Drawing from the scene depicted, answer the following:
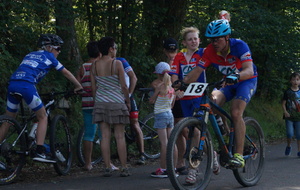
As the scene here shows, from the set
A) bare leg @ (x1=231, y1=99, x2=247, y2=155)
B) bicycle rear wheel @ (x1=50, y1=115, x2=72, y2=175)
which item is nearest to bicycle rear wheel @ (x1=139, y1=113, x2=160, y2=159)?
bicycle rear wheel @ (x1=50, y1=115, x2=72, y2=175)

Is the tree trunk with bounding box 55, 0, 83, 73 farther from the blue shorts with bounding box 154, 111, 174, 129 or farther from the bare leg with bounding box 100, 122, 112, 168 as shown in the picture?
the blue shorts with bounding box 154, 111, 174, 129

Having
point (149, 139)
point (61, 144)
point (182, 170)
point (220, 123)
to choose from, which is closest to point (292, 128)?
point (149, 139)

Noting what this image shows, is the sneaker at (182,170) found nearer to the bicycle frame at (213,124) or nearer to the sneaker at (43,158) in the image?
the bicycle frame at (213,124)

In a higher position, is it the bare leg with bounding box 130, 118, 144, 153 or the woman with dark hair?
the woman with dark hair

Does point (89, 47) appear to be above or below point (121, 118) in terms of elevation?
above

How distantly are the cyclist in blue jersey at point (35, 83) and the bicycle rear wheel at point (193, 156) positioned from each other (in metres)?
2.35

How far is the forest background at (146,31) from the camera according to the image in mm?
10367

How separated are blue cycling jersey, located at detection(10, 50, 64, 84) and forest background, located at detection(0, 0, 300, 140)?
1.14 meters

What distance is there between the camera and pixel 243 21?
1577 centimetres

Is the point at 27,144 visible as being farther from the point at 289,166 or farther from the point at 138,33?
the point at 138,33

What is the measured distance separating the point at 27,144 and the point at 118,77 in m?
1.63

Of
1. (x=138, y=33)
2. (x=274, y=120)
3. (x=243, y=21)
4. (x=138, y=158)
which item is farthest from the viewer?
(x=274, y=120)

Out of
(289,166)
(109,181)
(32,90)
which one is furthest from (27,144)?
(289,166)

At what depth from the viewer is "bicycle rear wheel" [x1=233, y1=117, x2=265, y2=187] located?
24.5 feet
